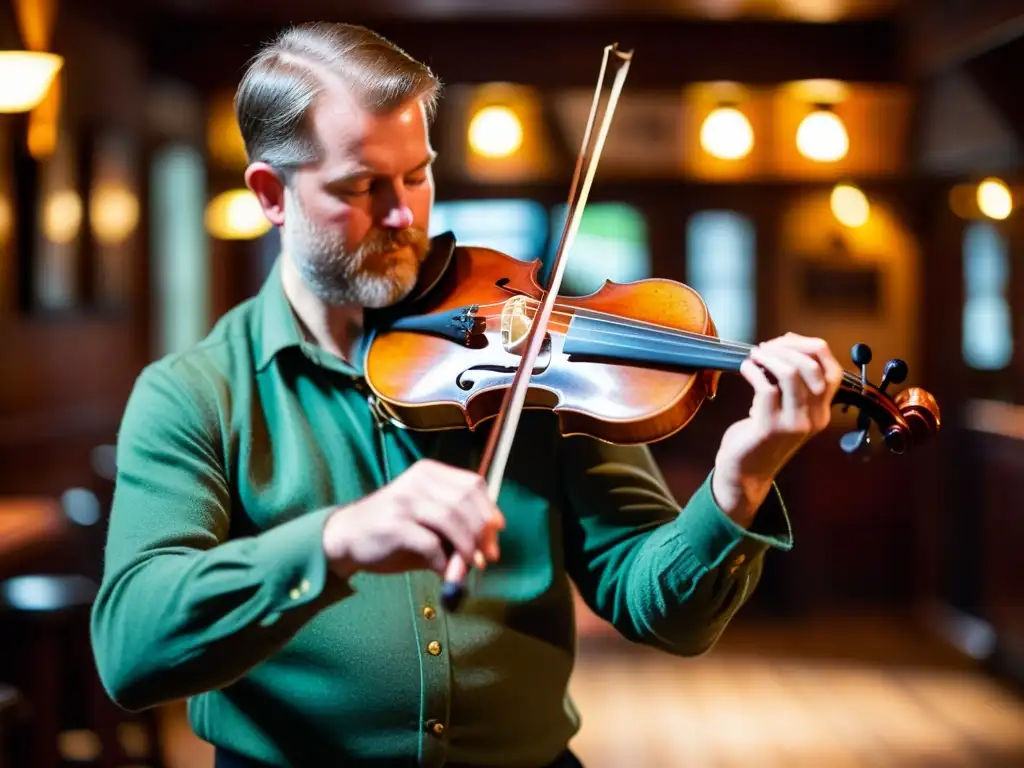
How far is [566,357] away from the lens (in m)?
1.36

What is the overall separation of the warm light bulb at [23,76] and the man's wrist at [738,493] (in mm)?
3332

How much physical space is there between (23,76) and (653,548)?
3.26 meters

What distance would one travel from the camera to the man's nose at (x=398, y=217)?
134 centimetres

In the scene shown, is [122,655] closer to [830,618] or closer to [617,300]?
[617,300]

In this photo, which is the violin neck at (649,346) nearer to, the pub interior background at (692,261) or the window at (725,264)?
the pub interior background at (692,261)

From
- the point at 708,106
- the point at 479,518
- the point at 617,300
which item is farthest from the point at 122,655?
the point at 708,106

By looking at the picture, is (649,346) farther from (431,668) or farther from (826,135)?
(826,135)

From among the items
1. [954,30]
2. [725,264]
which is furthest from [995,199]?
[725,264]

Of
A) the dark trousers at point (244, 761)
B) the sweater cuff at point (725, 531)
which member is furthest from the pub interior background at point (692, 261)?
the sweater cuff at point (725, 531)

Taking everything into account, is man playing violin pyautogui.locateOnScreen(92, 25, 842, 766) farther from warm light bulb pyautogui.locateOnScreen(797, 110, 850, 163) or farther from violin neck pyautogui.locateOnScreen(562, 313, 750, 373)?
warm light bulb pyautogui.locateOnScreen(797, 110, 850, 163)

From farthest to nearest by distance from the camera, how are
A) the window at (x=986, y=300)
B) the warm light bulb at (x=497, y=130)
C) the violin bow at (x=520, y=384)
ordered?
the warm light bulb at (x=497, y=130) → the window at (x=986, y=300) → the violin bow at (x=520, y=384)

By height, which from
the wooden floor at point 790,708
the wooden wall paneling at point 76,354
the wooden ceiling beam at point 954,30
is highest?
the wooden ceiling beam at point 954,30

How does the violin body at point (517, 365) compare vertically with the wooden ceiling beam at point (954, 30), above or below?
below

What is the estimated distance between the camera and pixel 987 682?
5.32 meters
